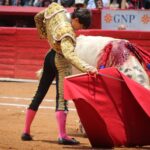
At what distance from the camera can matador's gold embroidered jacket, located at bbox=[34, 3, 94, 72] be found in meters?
5.96

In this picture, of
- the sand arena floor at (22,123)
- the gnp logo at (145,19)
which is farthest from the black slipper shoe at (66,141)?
the gnp logo at (145,19)

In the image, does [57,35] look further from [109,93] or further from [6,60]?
[6,60]

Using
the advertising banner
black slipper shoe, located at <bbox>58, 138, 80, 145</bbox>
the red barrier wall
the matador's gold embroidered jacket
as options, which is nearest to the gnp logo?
the advertising banner

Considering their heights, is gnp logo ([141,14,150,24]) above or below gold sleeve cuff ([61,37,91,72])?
below

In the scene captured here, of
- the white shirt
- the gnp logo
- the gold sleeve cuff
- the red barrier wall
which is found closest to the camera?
the gold sleeve cuff

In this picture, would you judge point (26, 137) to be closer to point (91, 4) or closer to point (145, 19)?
point (145, 19)

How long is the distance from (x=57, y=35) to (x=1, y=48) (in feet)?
25.6

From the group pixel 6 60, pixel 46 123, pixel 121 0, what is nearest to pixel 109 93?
pixel 46 123

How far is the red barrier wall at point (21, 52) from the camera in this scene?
1352cm

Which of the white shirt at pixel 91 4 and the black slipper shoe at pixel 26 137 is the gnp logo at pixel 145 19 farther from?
the black slipper shoe at pixel 26 137

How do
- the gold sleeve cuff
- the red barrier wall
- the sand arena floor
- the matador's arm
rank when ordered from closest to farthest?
the gold sleeve cuff
the sand arena floor
the matador's arm
the red barrier wall

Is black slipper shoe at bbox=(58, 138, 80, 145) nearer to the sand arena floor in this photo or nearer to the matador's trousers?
the sand arena floor

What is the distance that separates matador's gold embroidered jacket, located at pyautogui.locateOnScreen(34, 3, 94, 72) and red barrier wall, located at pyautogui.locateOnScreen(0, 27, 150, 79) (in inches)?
273

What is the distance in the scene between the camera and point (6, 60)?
1377 cm
